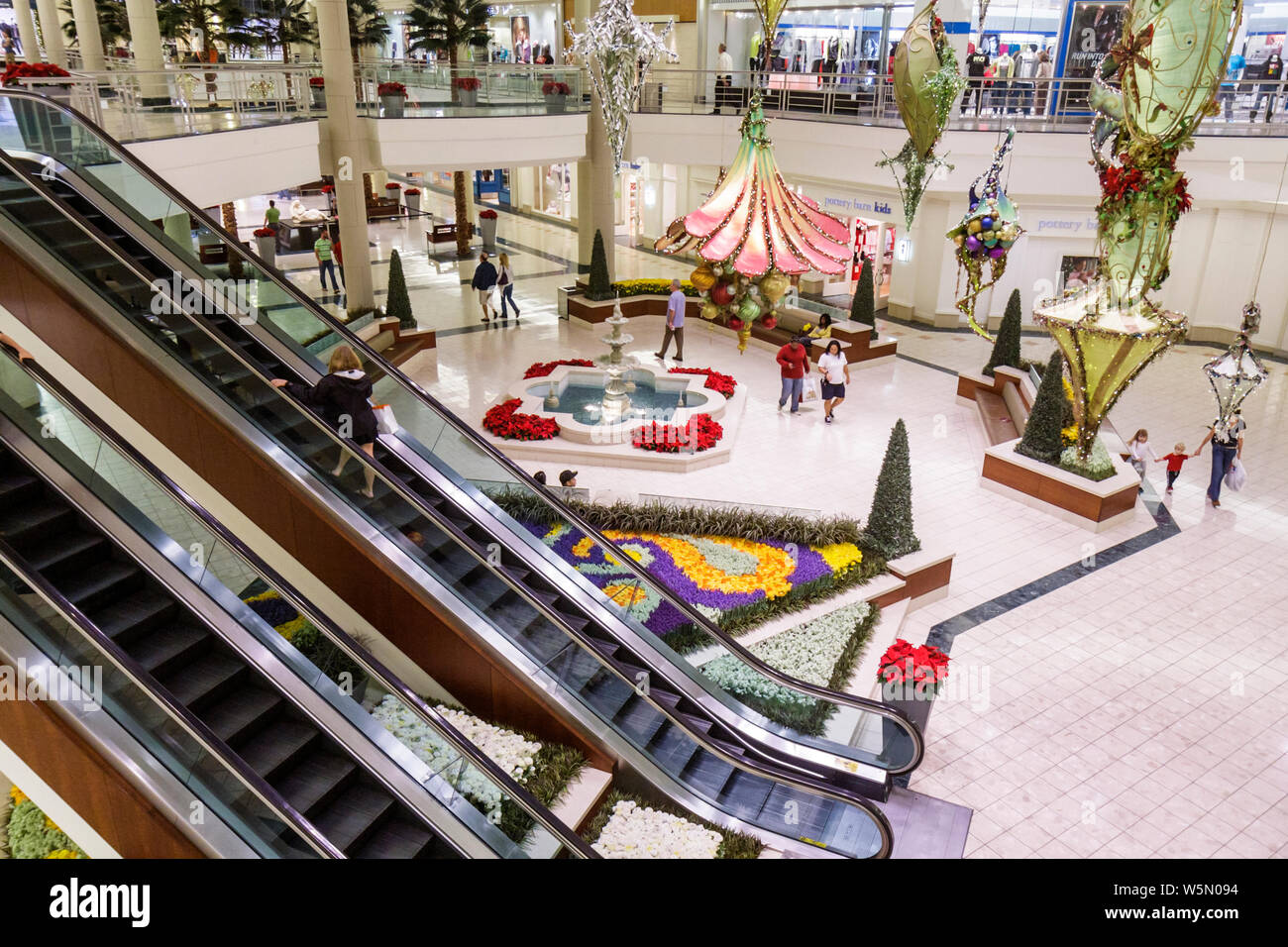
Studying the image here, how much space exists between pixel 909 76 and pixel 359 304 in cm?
1076

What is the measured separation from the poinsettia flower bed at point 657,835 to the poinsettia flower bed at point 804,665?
1195 mm

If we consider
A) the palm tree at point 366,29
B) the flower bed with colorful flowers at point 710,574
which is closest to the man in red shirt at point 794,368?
the flower bed with colorful flowers at point 710,574

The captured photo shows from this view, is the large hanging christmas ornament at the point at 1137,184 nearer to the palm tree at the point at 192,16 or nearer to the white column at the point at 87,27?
the palm tree at the point at 192,16

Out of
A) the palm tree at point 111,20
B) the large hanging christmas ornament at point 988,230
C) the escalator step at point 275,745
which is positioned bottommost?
the escalator step at point 275,745

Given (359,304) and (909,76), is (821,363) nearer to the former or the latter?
(909,76)

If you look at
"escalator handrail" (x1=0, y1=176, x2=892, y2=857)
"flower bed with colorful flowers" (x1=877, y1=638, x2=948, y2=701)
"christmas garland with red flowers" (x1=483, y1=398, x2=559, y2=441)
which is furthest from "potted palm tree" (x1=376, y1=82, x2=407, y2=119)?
"flower bed with colorful flowers" (x1=877, y1=638, x2=948, y2=701)

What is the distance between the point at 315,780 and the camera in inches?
240

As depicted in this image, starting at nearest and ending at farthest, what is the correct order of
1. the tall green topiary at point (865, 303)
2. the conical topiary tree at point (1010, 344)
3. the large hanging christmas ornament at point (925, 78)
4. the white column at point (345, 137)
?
the large hanging christmas ornament at point (925, 78)
the conical topiary tree at point (1010, 344)
the white column at point (345, 137)
the tall green topiary at point (865, 303)

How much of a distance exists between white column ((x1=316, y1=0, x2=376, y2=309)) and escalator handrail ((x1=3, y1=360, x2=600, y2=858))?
11.6 metres

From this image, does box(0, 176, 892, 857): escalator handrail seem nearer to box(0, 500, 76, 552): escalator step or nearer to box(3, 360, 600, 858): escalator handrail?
box(3, 360, 600, 858): escalator handrail

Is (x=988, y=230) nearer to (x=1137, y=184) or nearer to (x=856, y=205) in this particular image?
(x=1137, y=184)

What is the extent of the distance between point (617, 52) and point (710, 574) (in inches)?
384

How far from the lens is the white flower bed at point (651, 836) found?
656cm

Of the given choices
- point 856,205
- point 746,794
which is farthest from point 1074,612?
point 856,205
